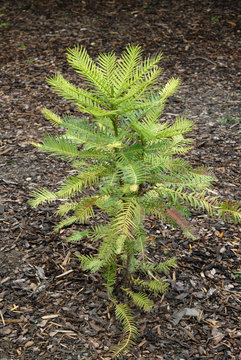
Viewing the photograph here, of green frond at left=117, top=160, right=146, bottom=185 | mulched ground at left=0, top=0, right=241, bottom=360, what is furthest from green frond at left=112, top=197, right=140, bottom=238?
mulched ground at left=0, top=0, right=241, bottom=360

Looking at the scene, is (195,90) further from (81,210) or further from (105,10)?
(81,210)

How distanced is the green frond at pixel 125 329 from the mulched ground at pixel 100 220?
0.28ft

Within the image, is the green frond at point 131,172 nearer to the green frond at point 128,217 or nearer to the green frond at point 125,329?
the green frond at point 128,217

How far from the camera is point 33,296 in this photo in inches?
122

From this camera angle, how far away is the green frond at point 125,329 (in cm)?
266

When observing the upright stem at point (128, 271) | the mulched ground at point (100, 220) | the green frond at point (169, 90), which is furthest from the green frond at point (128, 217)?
the mulched ground at point (100, 220)

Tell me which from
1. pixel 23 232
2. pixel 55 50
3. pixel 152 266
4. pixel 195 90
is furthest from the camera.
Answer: pixel 55 50

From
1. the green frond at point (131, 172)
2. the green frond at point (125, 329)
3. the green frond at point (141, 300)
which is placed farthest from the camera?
the green frond at point (141, 300)

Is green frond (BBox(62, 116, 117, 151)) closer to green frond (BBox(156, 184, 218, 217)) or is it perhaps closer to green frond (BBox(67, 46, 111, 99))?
green frond (BBox(67, 46, 111, 99))

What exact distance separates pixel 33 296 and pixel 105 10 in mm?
7034

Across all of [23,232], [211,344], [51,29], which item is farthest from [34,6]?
[211,344]

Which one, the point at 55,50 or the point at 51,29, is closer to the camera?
the point at 55,50

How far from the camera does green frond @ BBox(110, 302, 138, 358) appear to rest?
8.72 ft

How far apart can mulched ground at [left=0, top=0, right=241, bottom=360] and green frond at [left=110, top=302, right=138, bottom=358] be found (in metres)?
0.08
